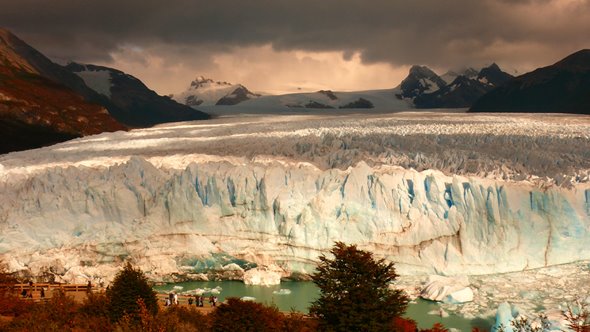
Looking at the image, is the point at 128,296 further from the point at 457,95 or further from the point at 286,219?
the point at 457,95

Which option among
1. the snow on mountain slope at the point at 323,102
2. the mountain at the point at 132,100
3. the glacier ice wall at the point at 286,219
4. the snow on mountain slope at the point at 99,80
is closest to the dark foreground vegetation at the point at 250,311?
the glacier ice wall at the point at 286,219

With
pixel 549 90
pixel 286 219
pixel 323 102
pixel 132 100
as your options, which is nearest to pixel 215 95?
pixel 323 102

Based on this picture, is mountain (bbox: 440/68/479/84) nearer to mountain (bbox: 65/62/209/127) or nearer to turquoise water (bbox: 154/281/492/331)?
mountain (bbox: 65/62/209/127)

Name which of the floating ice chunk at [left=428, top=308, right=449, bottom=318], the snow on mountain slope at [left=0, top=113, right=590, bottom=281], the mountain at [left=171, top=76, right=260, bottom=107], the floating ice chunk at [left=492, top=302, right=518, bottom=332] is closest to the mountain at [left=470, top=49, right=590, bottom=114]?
the snow on mountain slope at [left=0, top=113, right=590, bottom=281]

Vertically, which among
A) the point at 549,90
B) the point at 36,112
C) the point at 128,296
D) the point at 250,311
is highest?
the point at 36,112

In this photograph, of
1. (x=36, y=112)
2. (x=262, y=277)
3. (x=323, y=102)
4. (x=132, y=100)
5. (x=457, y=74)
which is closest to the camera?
(x=262, y=277)

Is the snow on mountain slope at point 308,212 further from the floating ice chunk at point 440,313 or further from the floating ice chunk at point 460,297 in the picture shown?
the floating ice chunk at point 440,313

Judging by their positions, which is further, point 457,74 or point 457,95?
point 457,74

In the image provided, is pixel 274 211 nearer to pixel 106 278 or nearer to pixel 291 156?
pixel 291 156
